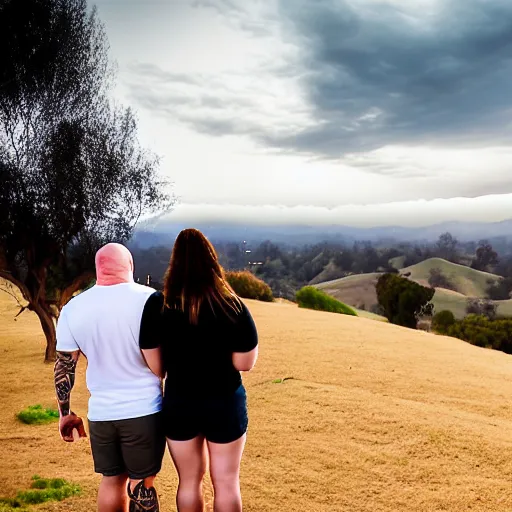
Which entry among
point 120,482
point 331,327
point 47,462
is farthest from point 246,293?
point 120,482

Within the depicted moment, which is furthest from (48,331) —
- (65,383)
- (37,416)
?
(65,383)

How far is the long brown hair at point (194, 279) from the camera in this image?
310 cm

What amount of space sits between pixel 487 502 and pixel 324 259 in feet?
249

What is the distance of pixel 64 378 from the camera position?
342 centimetres

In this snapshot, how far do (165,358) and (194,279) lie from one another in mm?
496

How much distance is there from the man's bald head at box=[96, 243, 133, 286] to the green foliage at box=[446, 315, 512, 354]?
70.1ft

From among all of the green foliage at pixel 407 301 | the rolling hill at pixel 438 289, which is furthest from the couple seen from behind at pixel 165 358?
the rolling hill at pixel 438 289

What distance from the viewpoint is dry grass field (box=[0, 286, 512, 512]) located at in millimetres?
5215

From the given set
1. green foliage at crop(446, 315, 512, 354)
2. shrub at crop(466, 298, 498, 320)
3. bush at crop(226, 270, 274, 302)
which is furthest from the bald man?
shrub at crop(466, 298, 498, 320)

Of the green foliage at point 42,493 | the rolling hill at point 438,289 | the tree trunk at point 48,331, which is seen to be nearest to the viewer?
the green foliage at point 42,493

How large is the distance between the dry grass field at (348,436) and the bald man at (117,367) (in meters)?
1.89

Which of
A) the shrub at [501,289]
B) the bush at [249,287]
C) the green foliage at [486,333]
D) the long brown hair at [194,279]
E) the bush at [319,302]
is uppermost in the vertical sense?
the long brown hair at [194,279]

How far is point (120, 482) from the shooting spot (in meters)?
3.43

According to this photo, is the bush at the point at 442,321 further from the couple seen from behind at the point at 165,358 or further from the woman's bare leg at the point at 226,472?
the couple seen from behind at the point at 165,358
